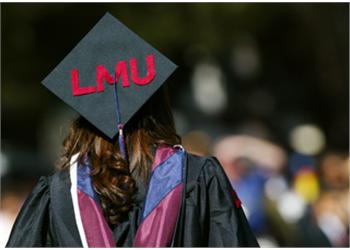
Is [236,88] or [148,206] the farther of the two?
[236,88]

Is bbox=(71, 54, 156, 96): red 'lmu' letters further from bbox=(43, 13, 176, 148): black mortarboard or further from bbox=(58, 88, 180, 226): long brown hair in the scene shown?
bbox=(58, 88, 180, 226): long brown hair

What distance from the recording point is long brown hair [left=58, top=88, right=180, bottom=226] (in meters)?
4.71

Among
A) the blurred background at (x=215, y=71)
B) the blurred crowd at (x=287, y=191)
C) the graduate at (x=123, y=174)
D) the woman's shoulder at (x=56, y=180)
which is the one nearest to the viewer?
the graduate at (x=123, y=174)

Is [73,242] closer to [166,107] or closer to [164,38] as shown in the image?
[166,107]

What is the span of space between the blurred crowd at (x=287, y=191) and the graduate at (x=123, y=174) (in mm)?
3780

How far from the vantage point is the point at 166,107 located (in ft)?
16.2

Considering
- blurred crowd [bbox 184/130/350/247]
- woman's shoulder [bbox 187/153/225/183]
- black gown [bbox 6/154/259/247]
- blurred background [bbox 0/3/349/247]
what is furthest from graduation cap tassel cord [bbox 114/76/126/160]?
blurred background [bbox 0/3/349/247]

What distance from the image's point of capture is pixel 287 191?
383 inches

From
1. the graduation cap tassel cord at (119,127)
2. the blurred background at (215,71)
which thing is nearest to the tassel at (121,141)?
the graduation cap tassel cord at (119,127)

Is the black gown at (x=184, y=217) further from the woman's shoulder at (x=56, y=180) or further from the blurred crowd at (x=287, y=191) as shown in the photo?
the blurred crowd at (x=287, y=191)

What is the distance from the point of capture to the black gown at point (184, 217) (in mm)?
4711

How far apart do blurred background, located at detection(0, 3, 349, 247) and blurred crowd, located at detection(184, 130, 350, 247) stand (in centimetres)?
142

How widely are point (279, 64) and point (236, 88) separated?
0.89 m

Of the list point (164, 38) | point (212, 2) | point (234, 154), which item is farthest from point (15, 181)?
point (234, 154)
